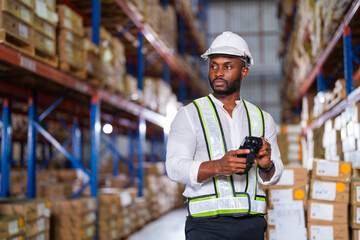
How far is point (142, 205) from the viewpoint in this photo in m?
9.16

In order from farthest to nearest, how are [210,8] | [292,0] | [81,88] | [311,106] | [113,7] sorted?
[210,8] → [292,0] → [311,106] → [113,7] → [81,88]

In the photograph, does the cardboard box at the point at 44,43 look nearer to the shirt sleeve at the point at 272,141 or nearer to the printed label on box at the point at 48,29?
the printed label on box at the point at 48,29

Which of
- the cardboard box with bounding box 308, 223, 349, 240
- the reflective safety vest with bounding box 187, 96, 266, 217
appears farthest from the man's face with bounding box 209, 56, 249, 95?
the cardboard box with bounding box 308, 223, 349, 240

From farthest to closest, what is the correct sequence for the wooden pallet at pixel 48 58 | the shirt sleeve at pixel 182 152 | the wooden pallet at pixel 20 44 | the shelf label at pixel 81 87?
1. the shelf label at pixel 81 87
2. the wooden pallet at pixel 48 58
3. the wooden pallet at pixel 20 44
4. the shirt sleeve at pixel 182 152

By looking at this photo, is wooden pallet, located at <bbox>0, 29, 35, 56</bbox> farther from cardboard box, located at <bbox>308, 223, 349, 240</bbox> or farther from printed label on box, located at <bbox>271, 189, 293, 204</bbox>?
cardboard box, located at <bbox>308, 223, 349, 240</bbox>

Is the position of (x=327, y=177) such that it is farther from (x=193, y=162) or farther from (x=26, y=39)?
(x=26, y=39)

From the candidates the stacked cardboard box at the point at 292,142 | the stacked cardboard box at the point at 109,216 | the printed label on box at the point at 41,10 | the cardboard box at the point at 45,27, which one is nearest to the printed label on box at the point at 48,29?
the cardboard box at the point at 45,27

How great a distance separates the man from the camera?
2029 millimetres

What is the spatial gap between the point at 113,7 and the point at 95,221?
3631 millimetres

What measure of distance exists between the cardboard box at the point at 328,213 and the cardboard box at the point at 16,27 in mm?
3255

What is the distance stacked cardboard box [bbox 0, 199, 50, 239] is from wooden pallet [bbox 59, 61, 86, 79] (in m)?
1.64

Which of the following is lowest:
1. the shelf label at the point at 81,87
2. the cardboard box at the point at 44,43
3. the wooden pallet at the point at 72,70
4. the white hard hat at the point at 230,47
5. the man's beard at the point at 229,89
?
the man's beard at the point at 229,89

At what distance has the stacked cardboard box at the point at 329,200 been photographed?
381 cm

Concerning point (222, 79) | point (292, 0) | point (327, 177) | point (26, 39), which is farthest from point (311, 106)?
point (222, 79)
